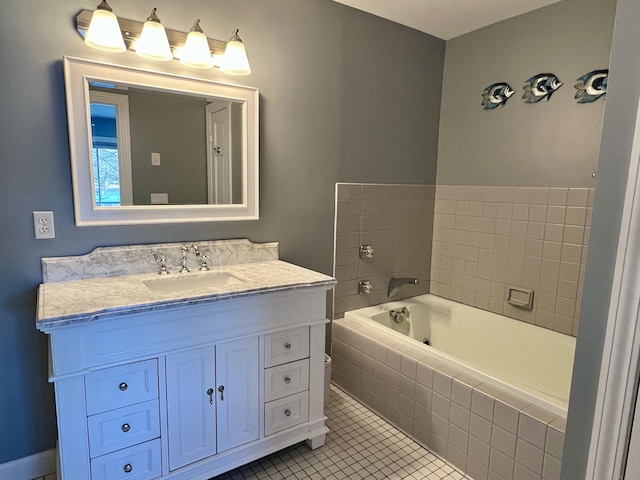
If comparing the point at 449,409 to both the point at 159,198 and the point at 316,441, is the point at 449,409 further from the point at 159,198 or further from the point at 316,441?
the point at 159,198

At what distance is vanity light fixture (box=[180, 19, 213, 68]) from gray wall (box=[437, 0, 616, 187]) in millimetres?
1804

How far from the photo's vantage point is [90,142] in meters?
1.69

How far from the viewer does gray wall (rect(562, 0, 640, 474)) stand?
0.72 metres

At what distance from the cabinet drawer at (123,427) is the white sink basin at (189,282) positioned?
52 cm

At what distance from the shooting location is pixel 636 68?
710mm

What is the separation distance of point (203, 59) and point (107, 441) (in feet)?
5.38

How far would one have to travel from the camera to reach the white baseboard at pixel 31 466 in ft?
→ 5.54

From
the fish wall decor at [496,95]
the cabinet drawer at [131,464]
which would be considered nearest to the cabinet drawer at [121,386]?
the cabinet drawer at [131,464]

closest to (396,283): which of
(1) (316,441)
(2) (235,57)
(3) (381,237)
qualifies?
(3) (381,237)

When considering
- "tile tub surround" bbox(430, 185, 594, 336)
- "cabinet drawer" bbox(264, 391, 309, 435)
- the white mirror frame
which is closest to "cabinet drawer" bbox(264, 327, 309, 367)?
"cabinet drawer" bbox(264, 391, 309, 435)

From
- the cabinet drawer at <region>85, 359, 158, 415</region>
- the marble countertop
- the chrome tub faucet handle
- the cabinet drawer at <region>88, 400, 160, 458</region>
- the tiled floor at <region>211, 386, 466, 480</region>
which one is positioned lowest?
the tiled floor at <region>211, 386, 466, 480</region>

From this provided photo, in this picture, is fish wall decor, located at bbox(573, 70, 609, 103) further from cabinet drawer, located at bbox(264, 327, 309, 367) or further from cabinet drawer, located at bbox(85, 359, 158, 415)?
cabinet drawer, located at bbox(85, 359, 158, 415)

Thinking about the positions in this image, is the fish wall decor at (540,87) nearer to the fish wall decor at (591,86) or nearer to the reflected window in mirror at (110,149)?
the fish wall decor at (591,86)

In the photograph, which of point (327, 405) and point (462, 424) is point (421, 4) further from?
point (327, 405)
